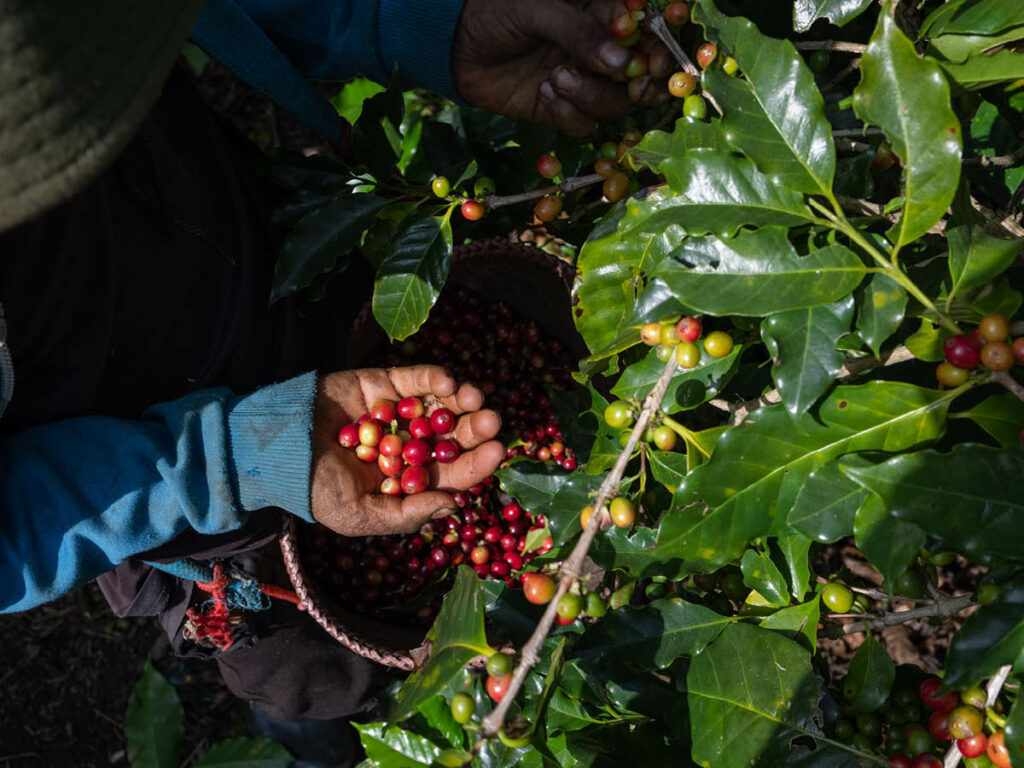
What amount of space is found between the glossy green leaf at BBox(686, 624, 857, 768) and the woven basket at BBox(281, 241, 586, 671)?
91cm

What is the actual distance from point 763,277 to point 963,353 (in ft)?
0.85

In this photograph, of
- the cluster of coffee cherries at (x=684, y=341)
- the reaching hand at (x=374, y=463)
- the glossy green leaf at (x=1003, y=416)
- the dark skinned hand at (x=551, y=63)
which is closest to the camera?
the glossy green leaf at (x=1003, y=416)

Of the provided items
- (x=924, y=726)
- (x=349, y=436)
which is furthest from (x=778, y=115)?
(x=349, y=436)

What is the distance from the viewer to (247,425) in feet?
5.62

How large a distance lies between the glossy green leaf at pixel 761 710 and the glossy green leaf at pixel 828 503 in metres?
0.25

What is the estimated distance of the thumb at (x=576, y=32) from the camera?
1670 millimetres

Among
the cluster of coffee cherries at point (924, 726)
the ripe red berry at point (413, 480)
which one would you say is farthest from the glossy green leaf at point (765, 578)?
the ripe red berry at point (413, 480)

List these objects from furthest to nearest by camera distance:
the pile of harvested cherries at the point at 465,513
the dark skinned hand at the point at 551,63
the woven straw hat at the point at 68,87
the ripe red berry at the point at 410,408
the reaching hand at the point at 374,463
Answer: the pile of harvested cherries at the point at 465,513, the ripe red berry at the point at 410,408, the reaching hand at the point at 374,463, the dark skinned hand at the point at 551,63, the woven straw hat at the point at 68,87

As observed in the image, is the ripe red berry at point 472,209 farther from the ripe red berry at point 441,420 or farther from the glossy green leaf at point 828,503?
the glossy green leaf at point 828,503

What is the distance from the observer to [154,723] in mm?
3170

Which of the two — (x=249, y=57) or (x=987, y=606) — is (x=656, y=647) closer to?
(x=987, y=606)

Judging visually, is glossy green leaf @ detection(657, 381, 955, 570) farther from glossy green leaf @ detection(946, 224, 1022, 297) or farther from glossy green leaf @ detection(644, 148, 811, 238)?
glossy green leaf @ detection(644, 148, 811, 238)

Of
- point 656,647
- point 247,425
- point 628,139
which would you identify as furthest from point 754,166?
point 247,425

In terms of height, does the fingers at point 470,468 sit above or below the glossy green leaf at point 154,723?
above
